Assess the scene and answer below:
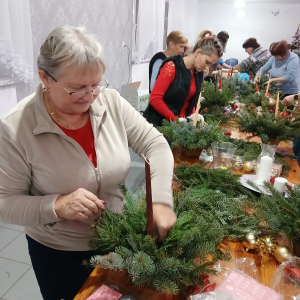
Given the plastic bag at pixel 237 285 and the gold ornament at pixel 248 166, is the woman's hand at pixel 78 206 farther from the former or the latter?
the gold ornament at pixel 248 166

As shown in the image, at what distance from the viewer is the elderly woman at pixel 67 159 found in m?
0.87

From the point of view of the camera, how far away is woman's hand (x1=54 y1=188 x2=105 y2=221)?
2.81 ft

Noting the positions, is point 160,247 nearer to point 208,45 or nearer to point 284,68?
point 208,45

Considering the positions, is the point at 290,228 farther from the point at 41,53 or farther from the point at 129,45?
the point at 129,45

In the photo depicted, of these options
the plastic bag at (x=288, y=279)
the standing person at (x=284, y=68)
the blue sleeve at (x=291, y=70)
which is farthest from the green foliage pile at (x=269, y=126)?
the blue sleeve at (x=291, y=70)

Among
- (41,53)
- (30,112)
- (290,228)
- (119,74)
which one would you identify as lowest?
(119,74)

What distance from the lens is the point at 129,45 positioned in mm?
4664

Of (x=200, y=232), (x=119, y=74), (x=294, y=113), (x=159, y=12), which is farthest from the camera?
(x=159, y=12)

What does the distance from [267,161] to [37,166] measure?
3.10ft

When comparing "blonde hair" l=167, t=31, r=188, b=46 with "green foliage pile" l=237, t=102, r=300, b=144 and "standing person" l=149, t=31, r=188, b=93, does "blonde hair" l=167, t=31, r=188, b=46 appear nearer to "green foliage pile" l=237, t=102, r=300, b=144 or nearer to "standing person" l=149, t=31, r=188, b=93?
"standing person" l=149, t=31, r=188, b=93

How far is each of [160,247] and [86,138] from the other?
1.58 ft

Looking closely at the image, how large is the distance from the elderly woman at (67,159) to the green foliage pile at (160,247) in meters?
0.05

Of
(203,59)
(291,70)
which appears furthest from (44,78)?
(291,70)

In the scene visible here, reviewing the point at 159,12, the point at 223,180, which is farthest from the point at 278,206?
the point at 159,12
